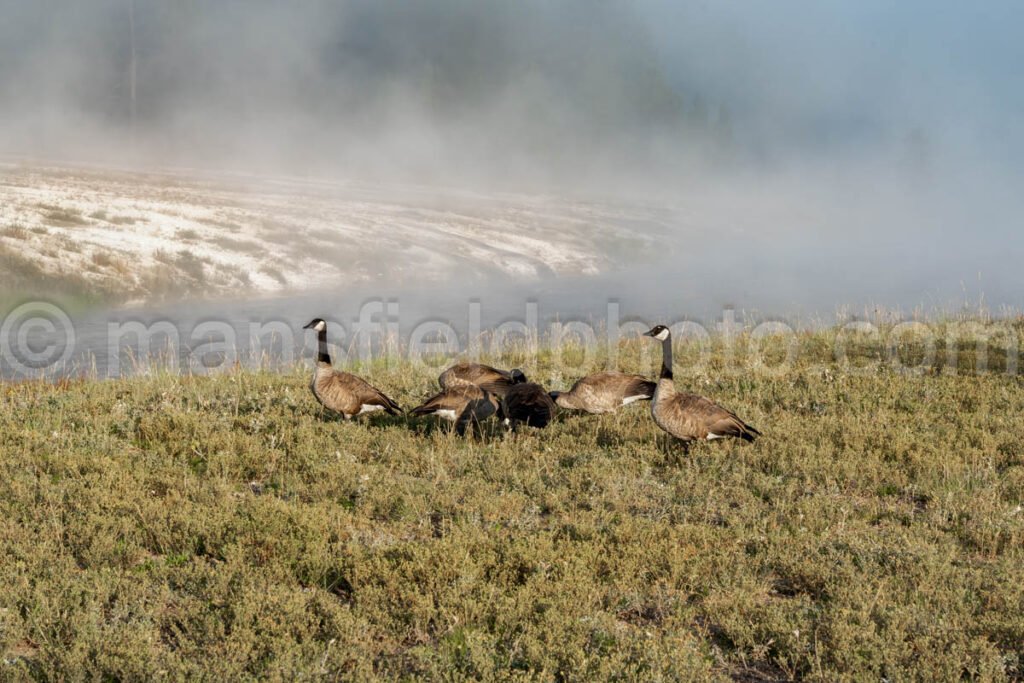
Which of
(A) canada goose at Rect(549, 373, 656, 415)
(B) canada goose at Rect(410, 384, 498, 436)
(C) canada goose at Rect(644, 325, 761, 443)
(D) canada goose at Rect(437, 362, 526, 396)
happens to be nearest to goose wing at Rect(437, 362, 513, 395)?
(D) canada goose at Rect(437, 362, 526, 396)

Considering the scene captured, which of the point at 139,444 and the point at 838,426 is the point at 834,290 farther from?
the point at 139,444

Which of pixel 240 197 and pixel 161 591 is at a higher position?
pixel 240 197

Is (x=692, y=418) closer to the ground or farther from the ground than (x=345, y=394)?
farther from the ground

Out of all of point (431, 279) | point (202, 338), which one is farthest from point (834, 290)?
point (202, 338)

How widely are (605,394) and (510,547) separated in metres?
6.34

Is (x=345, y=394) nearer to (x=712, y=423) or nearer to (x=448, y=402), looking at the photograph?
(x=448, y=402)

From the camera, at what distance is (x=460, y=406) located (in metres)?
14.0

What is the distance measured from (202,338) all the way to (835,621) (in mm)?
30944

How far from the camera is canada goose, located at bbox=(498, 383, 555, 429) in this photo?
13828mm

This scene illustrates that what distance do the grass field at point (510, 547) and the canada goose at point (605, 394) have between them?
0.29 m

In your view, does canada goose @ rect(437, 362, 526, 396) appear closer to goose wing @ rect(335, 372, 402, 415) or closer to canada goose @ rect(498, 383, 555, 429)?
canada goose @ rect(498, 383, 555, 429)

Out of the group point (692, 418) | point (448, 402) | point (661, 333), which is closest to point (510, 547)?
point (692, 418)

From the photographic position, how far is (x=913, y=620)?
727 centimetres

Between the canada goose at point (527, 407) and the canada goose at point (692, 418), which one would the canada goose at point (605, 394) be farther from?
the canada goose at point (692, 418)
